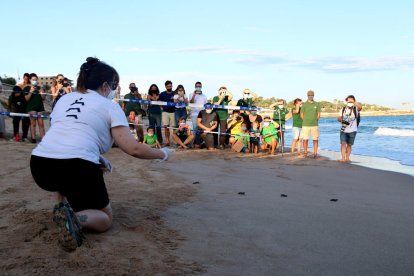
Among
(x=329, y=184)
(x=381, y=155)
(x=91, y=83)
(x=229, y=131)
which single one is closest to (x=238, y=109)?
(x=229, y=131)

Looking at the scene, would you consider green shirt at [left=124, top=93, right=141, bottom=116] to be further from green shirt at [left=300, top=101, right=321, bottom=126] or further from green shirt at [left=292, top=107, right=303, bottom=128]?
green shirt at [left=300, top=101, right=321, bottom=126]

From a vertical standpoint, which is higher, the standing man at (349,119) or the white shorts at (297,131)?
the standing man at (349,119)

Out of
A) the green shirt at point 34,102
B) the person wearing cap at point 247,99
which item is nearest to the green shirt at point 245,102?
the person wearing cap at point 247,99

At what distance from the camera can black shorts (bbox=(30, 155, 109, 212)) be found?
288 cm

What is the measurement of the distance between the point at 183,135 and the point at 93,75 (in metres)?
8.46

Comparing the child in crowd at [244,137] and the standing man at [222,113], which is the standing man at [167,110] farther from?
the child in crowd at [244,137]

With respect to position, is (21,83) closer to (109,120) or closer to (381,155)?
(109,120)

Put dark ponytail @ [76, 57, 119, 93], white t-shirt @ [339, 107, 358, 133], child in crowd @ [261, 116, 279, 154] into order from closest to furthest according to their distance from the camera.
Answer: dark ponytail @ [76, 57, 119, 93] < white t-shirt @ [339, 107, 358, 133] < child in crowd @ [261, 116, 279, 154]

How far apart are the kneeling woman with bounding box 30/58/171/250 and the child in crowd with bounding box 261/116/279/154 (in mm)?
8458

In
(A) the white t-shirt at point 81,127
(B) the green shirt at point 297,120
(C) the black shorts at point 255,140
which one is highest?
(A) the white t-shirt at point 81,127

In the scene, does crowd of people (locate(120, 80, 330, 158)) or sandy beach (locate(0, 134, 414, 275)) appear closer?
sandy beach (locate(0, 134, 414, 275))

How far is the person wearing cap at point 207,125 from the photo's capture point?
1124 centimetres

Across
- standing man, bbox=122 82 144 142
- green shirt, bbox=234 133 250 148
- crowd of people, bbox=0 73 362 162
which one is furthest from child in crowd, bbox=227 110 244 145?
standing man, bbox=122 82 144 142

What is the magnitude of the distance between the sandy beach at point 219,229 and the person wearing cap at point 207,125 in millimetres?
4762
